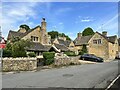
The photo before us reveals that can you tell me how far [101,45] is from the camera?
63.2 metres

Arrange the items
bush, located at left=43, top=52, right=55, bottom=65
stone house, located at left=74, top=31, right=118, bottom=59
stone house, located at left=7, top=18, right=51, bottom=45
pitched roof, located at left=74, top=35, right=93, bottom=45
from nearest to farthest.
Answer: bush, located at left=43, top=52, right=55, bottom=65 → stone house, located at left=7, top=18, right=51, bottom=45 → stone house, located at left=74, top=31, right=118, bottom=59 → pitched roof, located at left=74, top=35, right=93, bottom=45

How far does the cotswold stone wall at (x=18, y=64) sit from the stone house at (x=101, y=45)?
40131mm

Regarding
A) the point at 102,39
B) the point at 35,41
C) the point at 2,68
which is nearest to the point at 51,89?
the point at 2,68

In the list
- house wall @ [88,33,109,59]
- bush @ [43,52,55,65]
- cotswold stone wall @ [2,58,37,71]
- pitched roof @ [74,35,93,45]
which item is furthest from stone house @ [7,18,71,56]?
cotswold stone wall @ [2,58,37,71]

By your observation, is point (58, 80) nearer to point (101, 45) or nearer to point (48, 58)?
point (48, 58)

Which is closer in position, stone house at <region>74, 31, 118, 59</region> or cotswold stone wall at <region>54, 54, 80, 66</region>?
cotswold stone wall at <region>54, 54, 80, 66</region>

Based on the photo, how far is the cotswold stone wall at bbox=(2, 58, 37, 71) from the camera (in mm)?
23856

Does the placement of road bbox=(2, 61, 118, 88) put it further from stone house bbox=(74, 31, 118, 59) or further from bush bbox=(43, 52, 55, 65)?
stone house bbox=(74, 31, 118, 59)

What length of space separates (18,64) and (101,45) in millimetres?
42353

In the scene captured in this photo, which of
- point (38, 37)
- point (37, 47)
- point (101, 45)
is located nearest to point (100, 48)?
point (101, 45)

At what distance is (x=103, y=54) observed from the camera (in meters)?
63.0

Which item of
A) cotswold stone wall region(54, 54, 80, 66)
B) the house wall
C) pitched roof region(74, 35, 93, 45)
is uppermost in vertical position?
pitched roof region(74, 35, 93, 45)

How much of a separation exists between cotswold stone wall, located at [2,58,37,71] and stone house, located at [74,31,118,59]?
1580 inches

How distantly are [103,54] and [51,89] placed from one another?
53343mm
